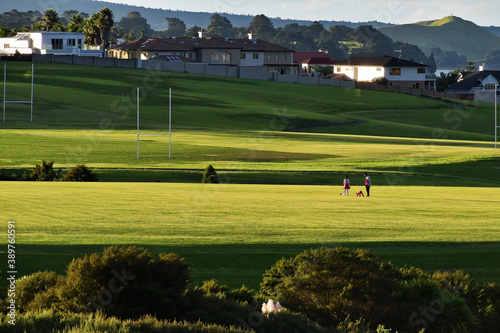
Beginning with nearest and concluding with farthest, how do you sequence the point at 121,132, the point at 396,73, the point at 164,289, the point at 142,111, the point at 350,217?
the point at 164,289 → the point at 350,217 → the point at 121,132 → the point at 142,111 → the point at 396,73

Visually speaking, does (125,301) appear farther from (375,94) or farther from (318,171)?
(375,94)

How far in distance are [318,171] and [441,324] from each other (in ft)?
109

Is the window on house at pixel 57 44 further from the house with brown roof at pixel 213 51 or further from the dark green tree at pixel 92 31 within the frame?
the house with brown roof at pixel 213 51

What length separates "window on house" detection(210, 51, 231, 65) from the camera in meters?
154

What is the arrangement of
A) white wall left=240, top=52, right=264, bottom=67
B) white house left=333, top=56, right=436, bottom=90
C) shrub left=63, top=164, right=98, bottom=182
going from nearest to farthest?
shrub left=63, top=164, right=98, bottom=182 < white house left=333, top=56, right=436, bottom=90 < white wall left=240, top=52, right=264, bottom=67

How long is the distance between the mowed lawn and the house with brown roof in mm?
114233

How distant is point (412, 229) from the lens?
24109 mm

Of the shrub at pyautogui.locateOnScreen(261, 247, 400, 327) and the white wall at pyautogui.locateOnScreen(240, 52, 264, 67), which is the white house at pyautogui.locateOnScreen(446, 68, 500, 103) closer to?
the white wall at pyautogui.locateOnScreen(240, 52, 264, 67)

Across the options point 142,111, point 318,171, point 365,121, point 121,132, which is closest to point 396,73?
point 365,121

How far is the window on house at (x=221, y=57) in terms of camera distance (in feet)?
504

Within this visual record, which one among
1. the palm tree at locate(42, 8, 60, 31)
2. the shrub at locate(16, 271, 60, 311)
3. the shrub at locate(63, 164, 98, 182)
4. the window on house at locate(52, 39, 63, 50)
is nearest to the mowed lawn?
the shrub at locate(16, 271, 60, 311)

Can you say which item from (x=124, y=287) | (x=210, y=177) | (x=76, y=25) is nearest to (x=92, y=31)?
(x=76, y=25)

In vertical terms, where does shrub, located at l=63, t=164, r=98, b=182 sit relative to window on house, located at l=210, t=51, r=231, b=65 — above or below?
below

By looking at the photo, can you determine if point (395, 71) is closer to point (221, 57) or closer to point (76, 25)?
point (221, 57)
